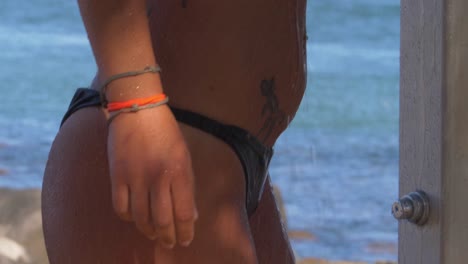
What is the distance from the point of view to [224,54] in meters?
1.69

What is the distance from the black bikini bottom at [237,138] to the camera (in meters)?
1.65

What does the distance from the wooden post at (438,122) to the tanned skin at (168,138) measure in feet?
1.33

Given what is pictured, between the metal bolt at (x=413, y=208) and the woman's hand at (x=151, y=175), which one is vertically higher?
the woman's hand at (x=151, y=175)

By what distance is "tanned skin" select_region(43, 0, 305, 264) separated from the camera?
4.87 feet

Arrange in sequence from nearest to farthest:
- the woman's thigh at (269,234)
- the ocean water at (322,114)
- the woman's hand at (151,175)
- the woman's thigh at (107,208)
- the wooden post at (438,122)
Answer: the woman's hand at (151,175), the woman's thigh at (107,208), the woman's thigh at (269,234), the wooden post at (438,122), the ocean water at (322,114)

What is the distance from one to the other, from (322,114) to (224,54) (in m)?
14.1

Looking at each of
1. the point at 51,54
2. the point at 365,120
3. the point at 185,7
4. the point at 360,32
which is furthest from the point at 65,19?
the point at 185,7


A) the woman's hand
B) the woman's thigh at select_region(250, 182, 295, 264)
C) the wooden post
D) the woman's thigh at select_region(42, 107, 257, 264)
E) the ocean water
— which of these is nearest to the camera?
the woman's hand

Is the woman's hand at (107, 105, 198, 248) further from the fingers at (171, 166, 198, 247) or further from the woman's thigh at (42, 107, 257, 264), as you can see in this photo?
the woman's thigh at (42, 107, 257, 264)

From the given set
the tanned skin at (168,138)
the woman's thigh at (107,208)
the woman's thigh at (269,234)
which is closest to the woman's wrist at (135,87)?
the tanned skin at (168,138)

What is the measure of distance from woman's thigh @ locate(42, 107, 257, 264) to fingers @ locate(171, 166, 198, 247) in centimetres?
9

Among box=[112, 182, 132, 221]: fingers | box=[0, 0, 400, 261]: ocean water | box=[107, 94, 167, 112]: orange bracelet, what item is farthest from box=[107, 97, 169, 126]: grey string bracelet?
box=[0, 0, 400, 261]: ocean water

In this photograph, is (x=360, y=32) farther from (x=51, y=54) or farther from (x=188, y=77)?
(x=188, y=77)

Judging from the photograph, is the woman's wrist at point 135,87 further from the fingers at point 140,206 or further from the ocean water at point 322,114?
the ocean water at point 322,114
